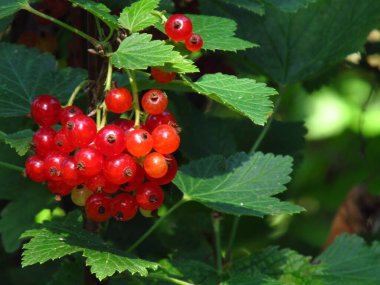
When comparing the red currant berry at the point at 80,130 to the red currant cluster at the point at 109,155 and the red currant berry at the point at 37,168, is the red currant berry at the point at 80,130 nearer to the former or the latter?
the red currant cluster at the point at 109,155

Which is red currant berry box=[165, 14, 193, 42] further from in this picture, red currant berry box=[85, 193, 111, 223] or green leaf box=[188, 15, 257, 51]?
red currant berry box=[85, 193, 111, 223]

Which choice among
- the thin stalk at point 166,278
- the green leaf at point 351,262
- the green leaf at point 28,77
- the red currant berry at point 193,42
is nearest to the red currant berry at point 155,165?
the red currant berry at point 193,42

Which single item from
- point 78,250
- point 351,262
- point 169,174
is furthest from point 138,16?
point 351,262

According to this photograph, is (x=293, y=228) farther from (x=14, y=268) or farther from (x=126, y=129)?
(x=126, y=129)

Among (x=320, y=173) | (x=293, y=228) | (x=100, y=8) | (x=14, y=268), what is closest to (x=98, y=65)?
(x=100, y=8)

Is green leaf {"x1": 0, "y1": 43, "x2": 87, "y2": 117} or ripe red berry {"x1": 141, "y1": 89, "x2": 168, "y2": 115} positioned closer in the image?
ripe red berry {"x1": 141, "y1": 89, "x2": 168, "y2": 115}

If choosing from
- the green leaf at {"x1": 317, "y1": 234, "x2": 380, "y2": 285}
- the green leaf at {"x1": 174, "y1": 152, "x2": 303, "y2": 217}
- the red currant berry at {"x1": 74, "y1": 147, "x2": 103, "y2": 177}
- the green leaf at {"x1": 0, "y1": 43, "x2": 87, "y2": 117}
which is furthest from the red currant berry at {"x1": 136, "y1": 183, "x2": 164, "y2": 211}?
the green leaf at {"x1": 317, "y1": 234, "x2": 380, "y2": 285}
